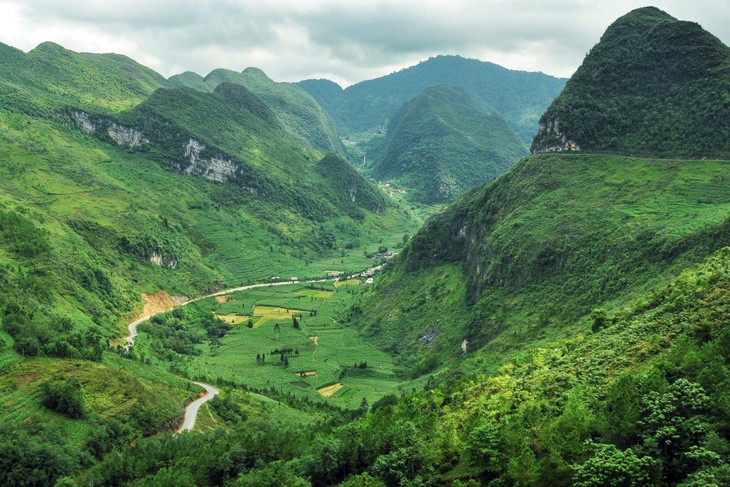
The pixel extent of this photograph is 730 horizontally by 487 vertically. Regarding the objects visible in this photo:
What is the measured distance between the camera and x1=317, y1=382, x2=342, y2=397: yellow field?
11038 cm

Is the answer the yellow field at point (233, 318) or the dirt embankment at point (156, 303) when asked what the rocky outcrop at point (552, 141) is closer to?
the yellow field at point (233, 318)

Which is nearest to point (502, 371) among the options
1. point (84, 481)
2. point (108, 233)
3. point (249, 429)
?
point (249, 429)

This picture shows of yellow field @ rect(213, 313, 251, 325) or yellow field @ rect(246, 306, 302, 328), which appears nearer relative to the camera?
yellow field @ rect(213, 313, 251, 325)

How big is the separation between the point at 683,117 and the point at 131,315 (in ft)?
445

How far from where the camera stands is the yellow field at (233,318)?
158400 mm

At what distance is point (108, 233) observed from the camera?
165 metres

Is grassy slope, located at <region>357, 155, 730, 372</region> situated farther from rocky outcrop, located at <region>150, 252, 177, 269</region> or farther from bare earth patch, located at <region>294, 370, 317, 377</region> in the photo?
rocky outcrop, located at <region>150, 252, 177, 269</region>

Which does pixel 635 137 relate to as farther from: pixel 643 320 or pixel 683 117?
pixel 643 320

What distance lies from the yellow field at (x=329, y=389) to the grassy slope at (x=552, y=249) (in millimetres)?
16624

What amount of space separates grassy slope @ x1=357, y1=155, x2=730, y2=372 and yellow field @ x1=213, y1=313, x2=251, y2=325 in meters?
35.0

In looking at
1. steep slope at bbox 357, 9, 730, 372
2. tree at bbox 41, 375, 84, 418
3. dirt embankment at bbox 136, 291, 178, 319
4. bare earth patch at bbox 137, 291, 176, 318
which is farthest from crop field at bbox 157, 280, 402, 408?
tree at bbox 41, 375, 84, 418

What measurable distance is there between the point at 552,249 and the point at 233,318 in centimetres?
9513

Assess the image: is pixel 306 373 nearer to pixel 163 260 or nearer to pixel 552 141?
pixel 552 141

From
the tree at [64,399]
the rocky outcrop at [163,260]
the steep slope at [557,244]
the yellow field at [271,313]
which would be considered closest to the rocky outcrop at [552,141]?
the steep slope at [557,244]
